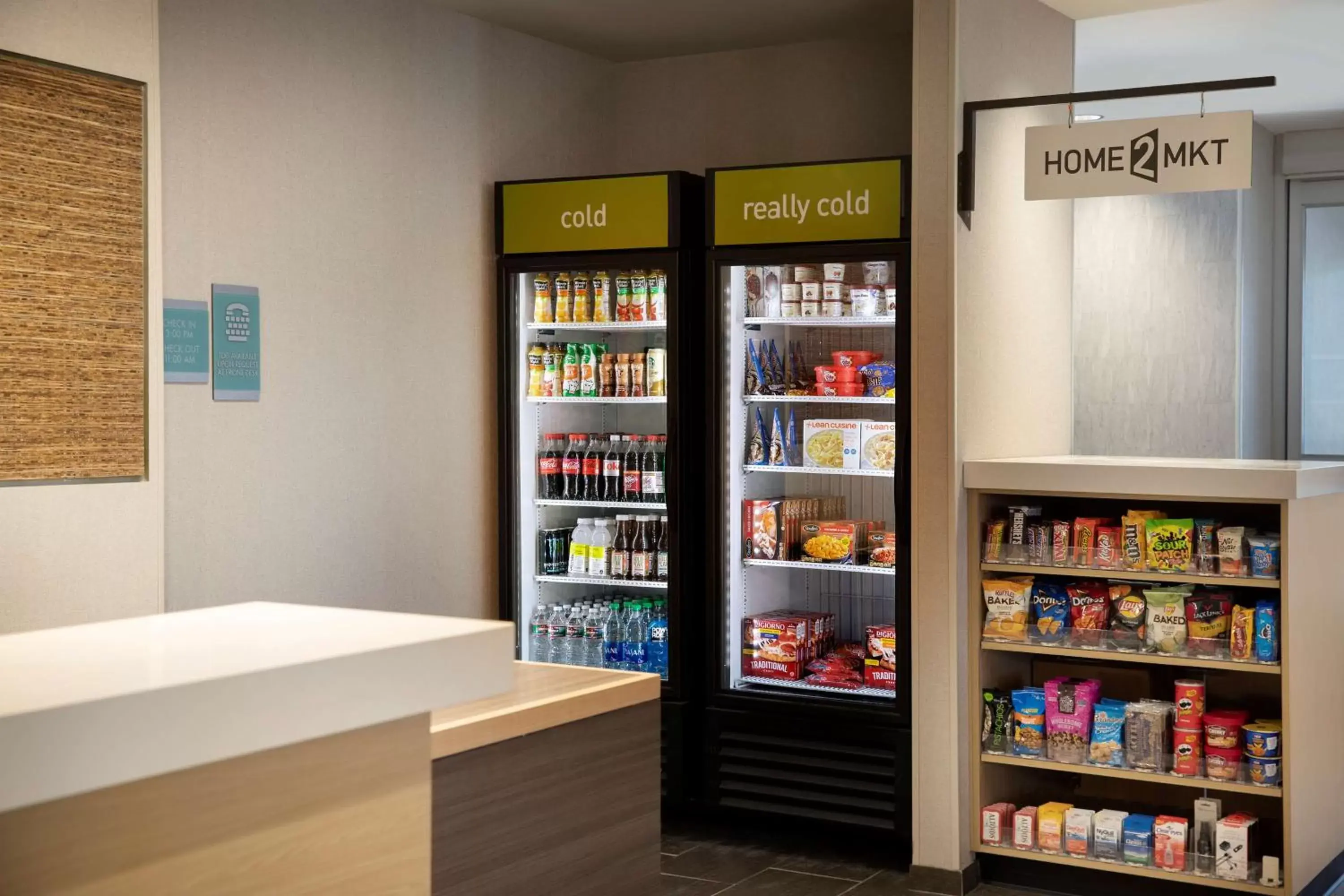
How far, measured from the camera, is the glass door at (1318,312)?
8188 mm

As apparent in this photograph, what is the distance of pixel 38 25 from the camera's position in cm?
383

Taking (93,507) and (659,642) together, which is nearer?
(93,507)

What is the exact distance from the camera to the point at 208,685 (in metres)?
1.58

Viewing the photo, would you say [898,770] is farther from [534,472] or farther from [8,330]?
[8,330]

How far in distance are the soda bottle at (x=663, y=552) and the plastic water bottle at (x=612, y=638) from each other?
0.29 meters

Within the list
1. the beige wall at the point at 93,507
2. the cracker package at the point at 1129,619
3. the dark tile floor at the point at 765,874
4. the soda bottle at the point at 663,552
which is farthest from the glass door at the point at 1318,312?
the beige wall at the point at 93,507

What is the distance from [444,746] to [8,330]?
1956mm

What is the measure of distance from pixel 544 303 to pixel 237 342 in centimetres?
138

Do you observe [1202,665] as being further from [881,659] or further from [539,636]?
[539,636]

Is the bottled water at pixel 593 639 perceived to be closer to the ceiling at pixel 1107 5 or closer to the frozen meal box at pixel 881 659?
the frozen meal box at pixel 881 659

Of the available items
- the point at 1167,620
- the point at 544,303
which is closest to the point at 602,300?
the point at 544,303

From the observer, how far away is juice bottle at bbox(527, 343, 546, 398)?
552 cm

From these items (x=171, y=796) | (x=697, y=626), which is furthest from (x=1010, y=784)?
(x=171, y=796)

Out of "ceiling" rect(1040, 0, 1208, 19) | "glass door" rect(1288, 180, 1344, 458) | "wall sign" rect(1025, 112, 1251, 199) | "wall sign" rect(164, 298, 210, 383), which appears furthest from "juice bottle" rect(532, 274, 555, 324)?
"glass door" rect(1288, 180, 1344, 458)
